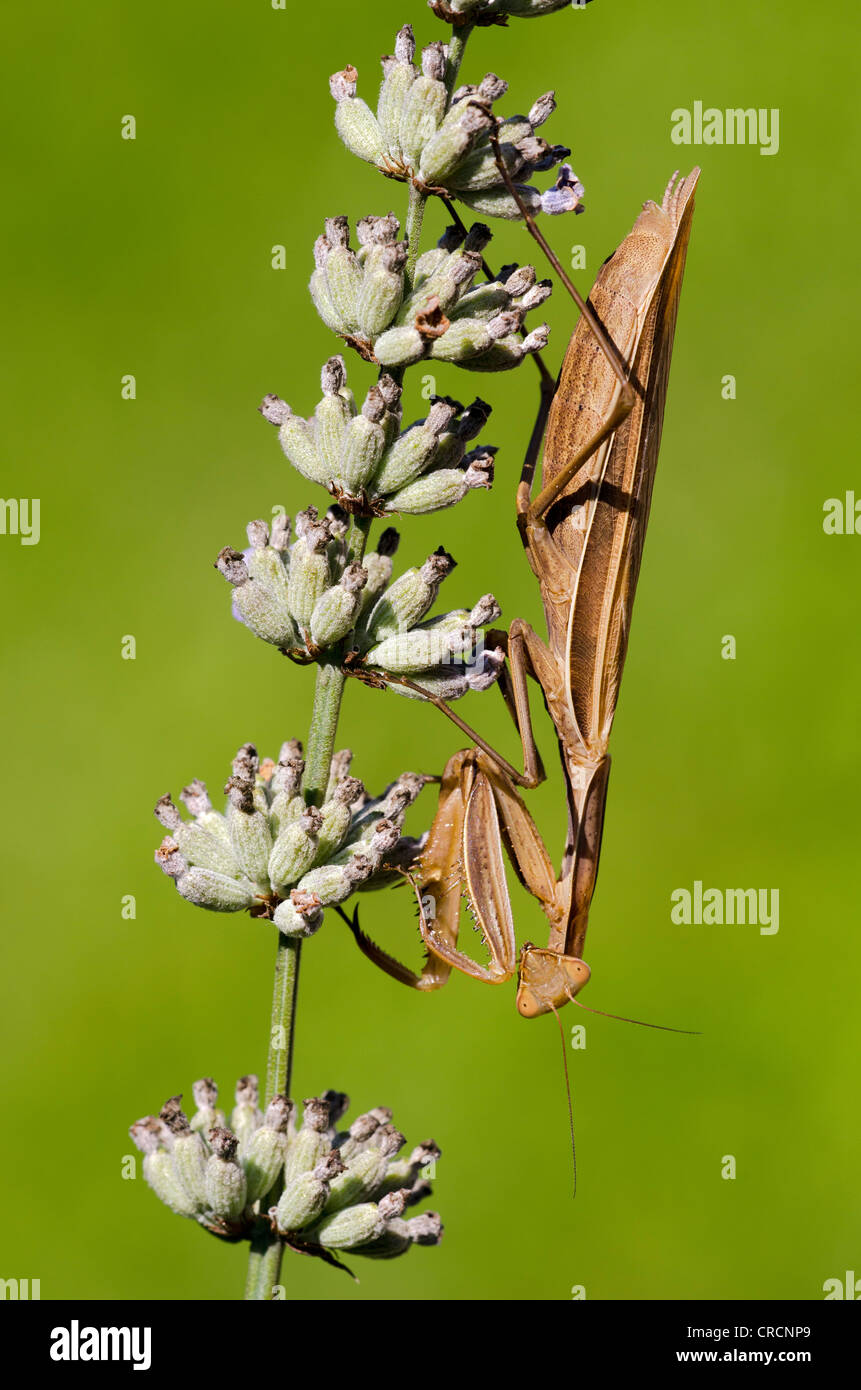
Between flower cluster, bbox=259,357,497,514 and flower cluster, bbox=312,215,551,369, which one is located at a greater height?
flower cluster, bbox=312,215,551,369

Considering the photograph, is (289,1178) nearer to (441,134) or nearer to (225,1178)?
(225,1178)

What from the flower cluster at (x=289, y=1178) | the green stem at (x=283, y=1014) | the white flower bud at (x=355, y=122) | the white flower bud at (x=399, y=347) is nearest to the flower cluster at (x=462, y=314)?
the white flower bud at (x=399, y=347)

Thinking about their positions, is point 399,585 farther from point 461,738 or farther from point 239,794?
point 461,738

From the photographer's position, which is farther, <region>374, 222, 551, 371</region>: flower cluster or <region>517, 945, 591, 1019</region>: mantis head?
<region>517, 945, 591, 1019</region>: mantis head

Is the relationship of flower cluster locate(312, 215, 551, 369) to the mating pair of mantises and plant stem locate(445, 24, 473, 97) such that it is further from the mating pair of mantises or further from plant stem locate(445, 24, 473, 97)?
the mating pair of mantises

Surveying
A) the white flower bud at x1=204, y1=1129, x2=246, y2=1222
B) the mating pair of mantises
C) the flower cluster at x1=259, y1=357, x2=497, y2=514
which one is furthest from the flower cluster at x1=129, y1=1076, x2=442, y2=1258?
the flower cluster at x1=259, y1=357, x2=497, y2=514

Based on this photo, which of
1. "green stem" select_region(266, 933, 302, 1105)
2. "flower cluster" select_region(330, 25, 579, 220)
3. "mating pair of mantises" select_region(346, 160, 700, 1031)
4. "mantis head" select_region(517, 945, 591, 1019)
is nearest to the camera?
"flower cluster" select_region(330, 25, 579, 220)

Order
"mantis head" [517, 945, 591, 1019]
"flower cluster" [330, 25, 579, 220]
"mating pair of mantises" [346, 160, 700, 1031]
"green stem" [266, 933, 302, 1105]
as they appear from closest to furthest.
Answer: "flower cluster" [330, 25, 579, 220]
"green stem" [266, 933, 302, 1105]
"mating pair of mantises" [346, 160, 700, 1031]
"mantis head" [517, 945, 591, 1019]
